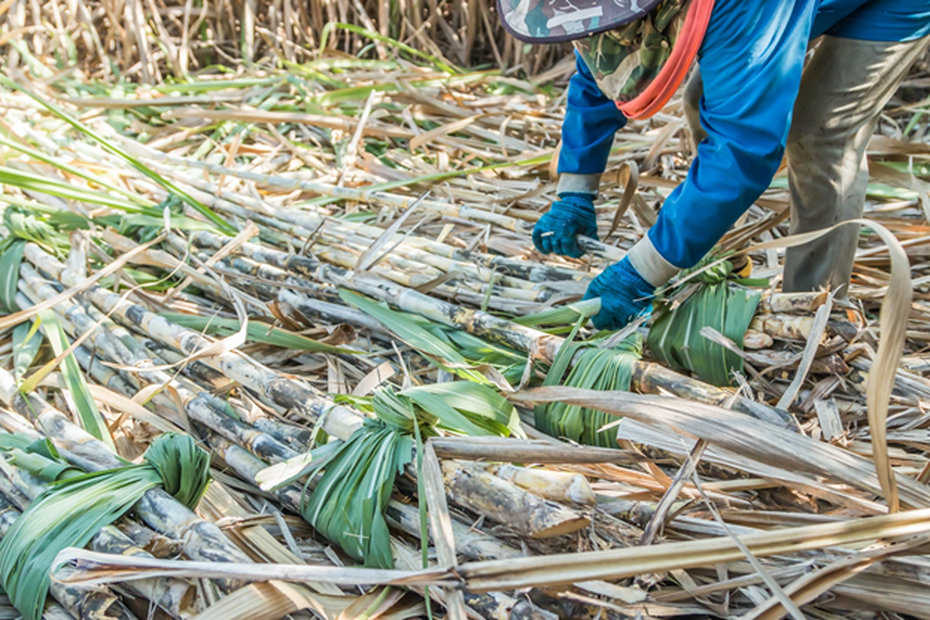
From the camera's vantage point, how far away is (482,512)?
3.66 feet

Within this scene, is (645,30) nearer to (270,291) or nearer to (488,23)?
(270,291)

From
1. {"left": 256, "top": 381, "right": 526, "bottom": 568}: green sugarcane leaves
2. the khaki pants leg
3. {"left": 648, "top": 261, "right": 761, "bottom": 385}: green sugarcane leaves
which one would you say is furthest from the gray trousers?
{"left": 256, "top": 381, "right": 526, "bottom": 568}: green sugarcane leaves

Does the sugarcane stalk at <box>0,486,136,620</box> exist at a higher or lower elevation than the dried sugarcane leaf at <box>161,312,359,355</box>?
lower

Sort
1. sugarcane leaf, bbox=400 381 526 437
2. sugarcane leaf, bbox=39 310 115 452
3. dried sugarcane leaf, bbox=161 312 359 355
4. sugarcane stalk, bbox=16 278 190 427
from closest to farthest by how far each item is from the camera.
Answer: sugarcane leaf, bbox=400 381 526 437 → sugarcane leaf, bbox=39 310 115 452 → sugarcane stalk, bbox=16 278 190 427 → dried sugarcane leaf, bbox=161 312 359 355

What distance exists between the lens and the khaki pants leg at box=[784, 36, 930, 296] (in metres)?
1.55

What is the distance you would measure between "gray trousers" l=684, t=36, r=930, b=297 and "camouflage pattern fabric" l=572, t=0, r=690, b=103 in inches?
16.4

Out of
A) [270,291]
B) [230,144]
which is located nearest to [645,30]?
[270,291]

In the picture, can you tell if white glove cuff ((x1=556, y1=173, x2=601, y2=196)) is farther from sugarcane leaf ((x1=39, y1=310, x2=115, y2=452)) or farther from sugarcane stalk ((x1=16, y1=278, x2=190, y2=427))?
sugarcane leaf ((x1=39, y1=310, x2=115, y2=452))

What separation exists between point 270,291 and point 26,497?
3.04 ft

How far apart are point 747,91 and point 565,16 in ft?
1.30

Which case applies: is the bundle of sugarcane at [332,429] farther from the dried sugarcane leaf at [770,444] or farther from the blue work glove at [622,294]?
the blue work glove at [622,294]

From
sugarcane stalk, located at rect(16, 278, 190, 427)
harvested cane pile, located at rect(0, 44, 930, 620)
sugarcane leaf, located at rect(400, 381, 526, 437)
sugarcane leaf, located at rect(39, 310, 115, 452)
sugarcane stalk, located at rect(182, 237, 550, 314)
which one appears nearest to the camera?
harvested cane pile, located at rect(0, 44, 930, 620)

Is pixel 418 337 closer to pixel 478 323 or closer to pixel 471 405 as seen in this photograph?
pixel 478 323

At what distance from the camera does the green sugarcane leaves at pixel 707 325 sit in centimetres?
151
